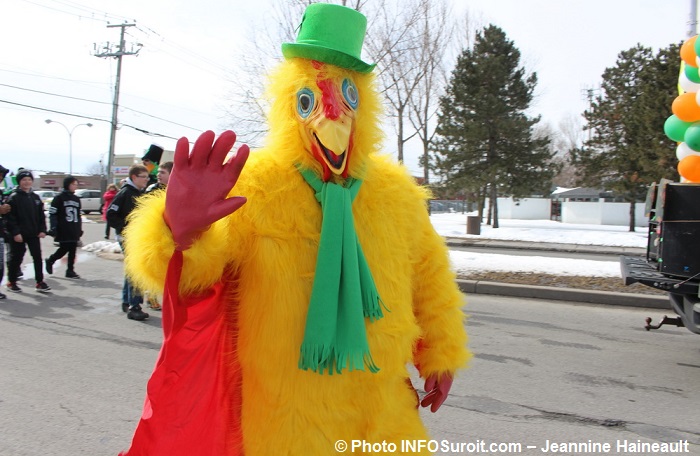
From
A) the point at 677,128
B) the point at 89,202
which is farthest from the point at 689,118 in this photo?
the point at 89,202

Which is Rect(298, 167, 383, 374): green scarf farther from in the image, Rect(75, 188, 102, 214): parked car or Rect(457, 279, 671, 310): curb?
Rect(75, 188, 102, 214): parked car

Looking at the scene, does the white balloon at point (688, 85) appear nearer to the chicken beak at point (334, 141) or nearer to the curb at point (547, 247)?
the chicken beak at point (334, 141)

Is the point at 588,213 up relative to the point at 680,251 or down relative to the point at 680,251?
up

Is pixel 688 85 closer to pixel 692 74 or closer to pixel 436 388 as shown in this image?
pixel 692 74

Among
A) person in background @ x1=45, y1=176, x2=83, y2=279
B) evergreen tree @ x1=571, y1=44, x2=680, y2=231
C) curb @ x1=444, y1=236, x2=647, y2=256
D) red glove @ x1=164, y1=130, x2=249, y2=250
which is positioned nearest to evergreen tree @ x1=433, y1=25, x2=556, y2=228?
evergreen tree @ x1=571, y1=44, x2=680, y2=231

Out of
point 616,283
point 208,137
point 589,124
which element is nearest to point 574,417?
point 208,137

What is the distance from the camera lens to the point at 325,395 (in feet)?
5.07

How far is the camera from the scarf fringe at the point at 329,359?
4.89 feet

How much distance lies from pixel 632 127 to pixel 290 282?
77.7 feet

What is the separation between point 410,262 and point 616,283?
7.13 metres

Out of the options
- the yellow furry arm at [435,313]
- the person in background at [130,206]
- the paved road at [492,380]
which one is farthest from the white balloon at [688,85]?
the person in background at [130,206]

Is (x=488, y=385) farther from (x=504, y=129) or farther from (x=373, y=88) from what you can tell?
(x=504, y=129)

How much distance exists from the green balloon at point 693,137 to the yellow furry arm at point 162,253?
20.6 ft

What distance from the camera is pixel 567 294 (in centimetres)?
739
